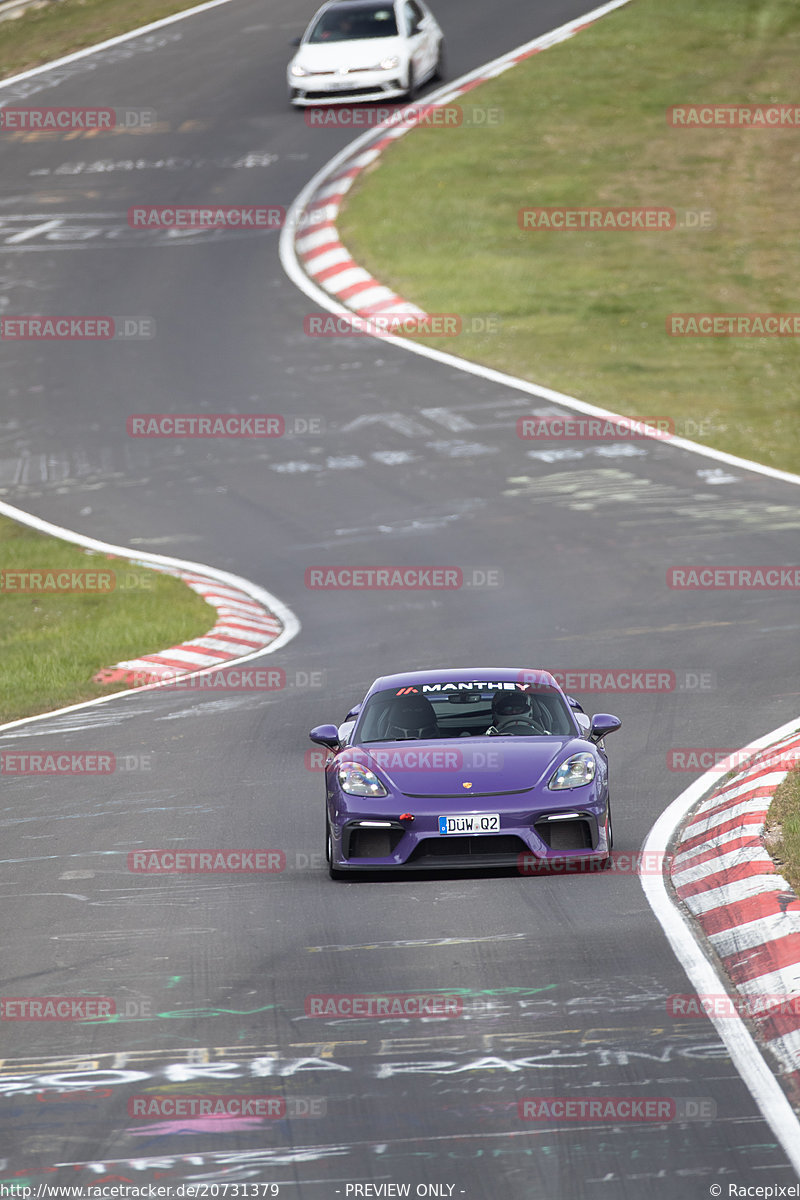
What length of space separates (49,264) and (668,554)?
50.6 feet

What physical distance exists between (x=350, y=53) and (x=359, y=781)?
27.7 meters

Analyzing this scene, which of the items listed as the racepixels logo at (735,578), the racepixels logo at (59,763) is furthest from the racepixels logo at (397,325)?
the racepixels logo at (59,763)

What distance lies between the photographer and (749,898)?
923 cm

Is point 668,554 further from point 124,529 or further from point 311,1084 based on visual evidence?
point 311,1084

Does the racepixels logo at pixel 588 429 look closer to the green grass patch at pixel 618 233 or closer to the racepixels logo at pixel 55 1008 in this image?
the green grass patch at pixel 618 233

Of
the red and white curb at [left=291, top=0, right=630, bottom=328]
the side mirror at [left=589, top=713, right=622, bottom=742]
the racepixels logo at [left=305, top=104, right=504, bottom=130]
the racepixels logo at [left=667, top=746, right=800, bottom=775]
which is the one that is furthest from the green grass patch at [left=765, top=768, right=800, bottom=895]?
the racepixels logo at [left=305, top=104, right=504, bottom=130]

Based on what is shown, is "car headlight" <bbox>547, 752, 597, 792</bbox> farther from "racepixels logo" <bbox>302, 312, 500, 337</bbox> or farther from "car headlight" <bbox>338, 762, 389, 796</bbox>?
"racepixels logo" <bbox>302, 312, 500, 337</bbox>

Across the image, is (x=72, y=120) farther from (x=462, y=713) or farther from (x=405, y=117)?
(x=462, y=713)

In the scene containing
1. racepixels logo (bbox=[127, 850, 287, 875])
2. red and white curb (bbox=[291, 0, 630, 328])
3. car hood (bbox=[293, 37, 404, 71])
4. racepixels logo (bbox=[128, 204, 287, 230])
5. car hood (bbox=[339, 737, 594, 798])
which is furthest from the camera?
car hood (bbox=[293, 37, 404, 71])

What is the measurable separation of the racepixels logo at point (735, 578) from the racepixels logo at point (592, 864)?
29.9 ft

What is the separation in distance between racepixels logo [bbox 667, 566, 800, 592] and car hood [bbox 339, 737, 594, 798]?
8.75m

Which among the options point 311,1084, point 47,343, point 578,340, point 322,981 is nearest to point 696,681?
point 322,981

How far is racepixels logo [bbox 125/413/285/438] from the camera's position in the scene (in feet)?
82.7

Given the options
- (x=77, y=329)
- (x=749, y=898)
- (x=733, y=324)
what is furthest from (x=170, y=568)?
(x=749, y=898)
